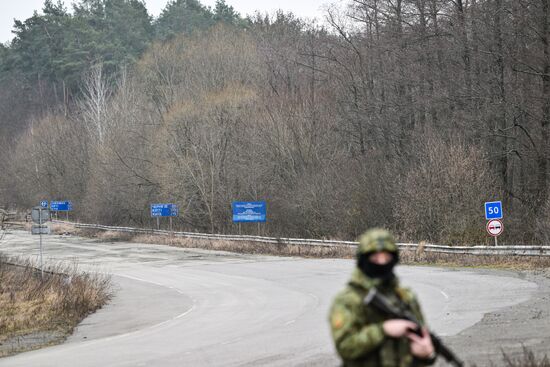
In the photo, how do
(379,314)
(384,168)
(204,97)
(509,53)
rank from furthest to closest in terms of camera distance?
(204,97) → (384,168) → (509,53) → (379,314)

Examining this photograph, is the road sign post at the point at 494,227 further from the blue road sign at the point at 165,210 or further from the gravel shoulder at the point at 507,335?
the blue road sign at the point at 165,210

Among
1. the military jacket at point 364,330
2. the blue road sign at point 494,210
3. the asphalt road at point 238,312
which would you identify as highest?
the blue road sign at point 494,210

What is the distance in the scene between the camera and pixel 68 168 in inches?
3509

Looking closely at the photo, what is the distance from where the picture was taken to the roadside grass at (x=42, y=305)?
19812 millimetres

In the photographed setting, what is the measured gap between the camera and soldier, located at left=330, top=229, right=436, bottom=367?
15.9 ft

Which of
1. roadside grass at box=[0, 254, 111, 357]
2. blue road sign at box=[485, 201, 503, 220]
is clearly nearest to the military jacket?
roadside grass at box=[0, 254, 111, 357]

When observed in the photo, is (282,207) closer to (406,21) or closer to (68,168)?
(406,21)

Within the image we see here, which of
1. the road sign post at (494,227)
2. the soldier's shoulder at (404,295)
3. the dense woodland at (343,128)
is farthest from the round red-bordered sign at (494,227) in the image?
the soldier's shoulder at (404,295)

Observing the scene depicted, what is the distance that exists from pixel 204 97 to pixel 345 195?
743 inches

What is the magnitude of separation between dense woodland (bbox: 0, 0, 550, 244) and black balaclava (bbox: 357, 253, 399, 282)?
28328 mm

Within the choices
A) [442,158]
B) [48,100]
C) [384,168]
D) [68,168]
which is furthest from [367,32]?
[48,100]

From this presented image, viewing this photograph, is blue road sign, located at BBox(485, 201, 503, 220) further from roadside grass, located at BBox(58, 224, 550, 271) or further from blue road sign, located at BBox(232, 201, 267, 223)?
blue road sign, located at BBox(232, 201, 267, 223)

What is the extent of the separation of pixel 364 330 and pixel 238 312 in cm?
1691

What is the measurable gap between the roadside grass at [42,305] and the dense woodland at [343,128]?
1668 cm
